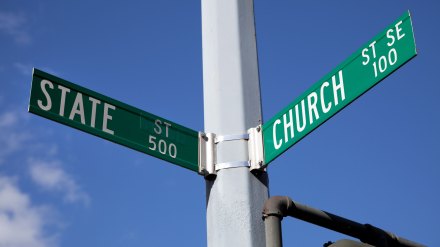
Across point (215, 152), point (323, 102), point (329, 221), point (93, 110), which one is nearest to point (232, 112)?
point (215, 152)

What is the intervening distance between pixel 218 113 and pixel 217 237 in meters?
0.80

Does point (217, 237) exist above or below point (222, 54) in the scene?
below

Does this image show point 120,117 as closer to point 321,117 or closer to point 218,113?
point 218,113

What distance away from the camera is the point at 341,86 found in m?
3.84

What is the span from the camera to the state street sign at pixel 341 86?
362cm

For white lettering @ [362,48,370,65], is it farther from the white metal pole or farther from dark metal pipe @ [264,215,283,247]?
dark metal pipe @ [264,215,283,247]

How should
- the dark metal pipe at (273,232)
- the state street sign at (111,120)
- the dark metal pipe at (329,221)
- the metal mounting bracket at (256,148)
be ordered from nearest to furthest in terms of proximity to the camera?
the dark metal pipe at (273,232) → the dark metal pipe at (329,221) → the state street sign at (111,120) → the metal mounting bracket at (256,148)

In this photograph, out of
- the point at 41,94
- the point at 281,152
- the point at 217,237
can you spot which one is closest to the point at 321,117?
the point at 281,152

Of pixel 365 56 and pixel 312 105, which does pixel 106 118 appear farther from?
pixel 365 56

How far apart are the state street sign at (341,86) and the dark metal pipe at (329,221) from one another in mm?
522

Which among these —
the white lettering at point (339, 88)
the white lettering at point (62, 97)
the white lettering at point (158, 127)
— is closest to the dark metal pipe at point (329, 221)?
the white lettering at point (339, 88)

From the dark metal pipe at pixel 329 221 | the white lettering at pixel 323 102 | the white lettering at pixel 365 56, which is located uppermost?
the white lettering at pixel 365 56

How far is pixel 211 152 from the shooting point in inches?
165

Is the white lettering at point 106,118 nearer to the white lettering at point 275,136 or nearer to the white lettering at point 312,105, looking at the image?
the white lettering at point 275,136
